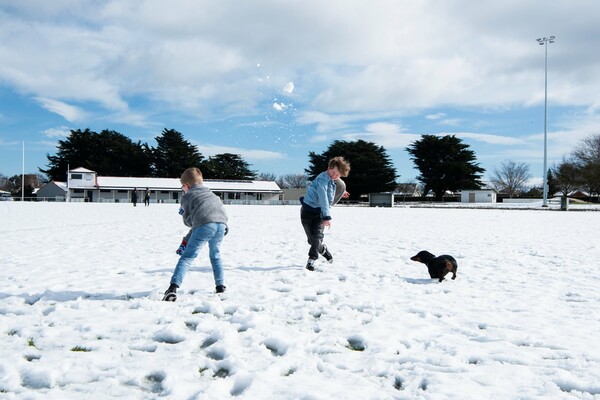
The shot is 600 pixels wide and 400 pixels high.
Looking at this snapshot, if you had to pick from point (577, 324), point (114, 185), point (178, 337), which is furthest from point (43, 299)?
point (114, 185)

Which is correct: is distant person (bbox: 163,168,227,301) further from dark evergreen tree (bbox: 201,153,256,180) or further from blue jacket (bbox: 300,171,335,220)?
dark evergreen tree (bbox: 201,153,256,180)

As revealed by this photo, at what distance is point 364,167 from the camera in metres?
63.2

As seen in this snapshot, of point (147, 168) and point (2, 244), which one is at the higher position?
point (147, 168)

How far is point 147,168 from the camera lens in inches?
2891

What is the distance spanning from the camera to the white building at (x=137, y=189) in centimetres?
5819

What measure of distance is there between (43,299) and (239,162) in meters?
74.6

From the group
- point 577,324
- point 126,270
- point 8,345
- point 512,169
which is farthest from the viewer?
point 512,169

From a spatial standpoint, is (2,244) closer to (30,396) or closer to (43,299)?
(43,299)

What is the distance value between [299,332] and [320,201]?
2788 mm

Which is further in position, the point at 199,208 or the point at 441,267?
the point at 441,267

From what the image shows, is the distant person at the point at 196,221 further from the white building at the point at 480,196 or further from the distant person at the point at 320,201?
the white building at the point at 480,196

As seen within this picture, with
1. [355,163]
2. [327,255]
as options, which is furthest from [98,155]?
[327,255]

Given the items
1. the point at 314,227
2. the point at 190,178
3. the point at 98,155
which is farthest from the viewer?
the point at 98,155

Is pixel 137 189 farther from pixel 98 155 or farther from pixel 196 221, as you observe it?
pixel 196 221
